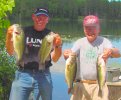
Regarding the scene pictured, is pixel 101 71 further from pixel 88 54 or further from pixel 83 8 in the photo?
pixel 83 8

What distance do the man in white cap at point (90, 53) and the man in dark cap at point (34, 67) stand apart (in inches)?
13.0

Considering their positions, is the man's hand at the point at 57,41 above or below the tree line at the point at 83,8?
above

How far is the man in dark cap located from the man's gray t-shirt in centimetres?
31

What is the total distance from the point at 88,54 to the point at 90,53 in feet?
0.10

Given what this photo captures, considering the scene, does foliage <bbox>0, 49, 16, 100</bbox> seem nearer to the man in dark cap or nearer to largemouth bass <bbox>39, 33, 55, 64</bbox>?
the man in dark cap

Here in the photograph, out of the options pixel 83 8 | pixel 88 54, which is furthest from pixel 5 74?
pixel 83 8

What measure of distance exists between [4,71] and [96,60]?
2562 millimetres

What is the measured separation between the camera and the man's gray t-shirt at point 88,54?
6.09 metres

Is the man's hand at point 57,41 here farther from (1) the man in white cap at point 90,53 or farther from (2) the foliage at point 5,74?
(2) the foliage at point 5,74

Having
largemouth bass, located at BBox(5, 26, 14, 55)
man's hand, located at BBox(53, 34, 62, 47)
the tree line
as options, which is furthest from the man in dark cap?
the tree line

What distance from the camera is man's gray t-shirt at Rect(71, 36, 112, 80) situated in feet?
20.0

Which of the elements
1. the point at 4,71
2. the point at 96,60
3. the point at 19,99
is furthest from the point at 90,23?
the point at 4,71

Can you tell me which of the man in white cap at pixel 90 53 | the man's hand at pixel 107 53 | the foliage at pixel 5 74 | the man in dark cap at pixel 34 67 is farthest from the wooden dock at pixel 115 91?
the man's hand at pixel 107 53

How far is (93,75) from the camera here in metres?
6.13
